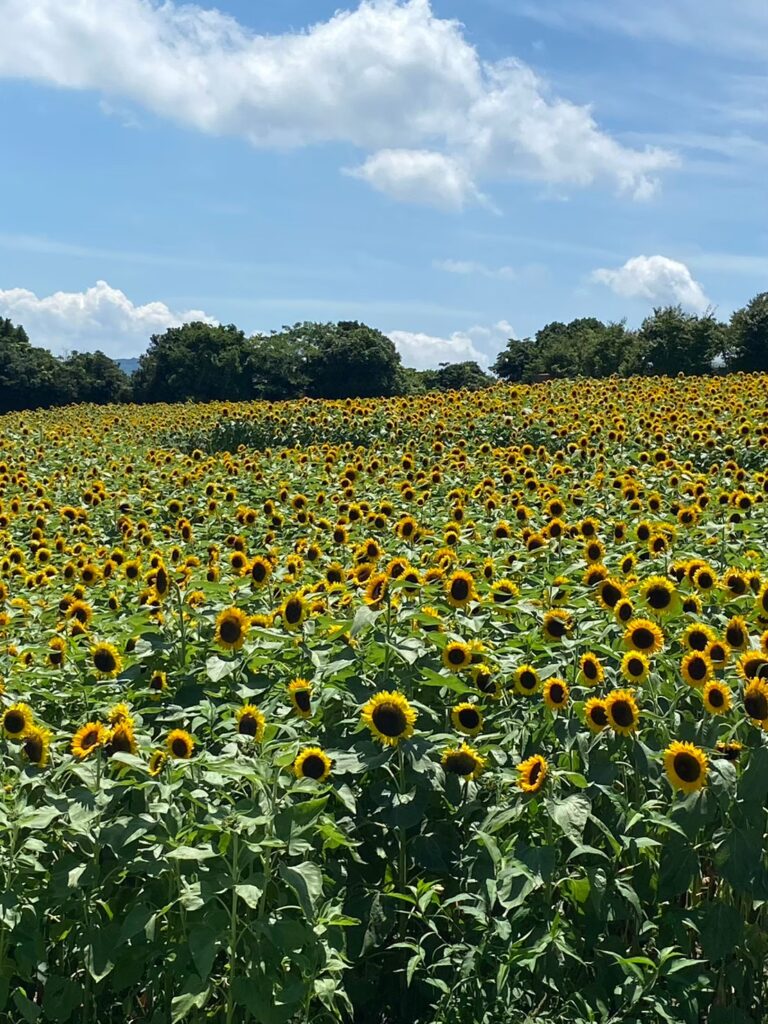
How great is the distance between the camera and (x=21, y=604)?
554cm

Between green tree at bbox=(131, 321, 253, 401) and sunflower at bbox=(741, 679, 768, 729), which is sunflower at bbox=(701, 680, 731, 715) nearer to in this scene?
sunflower at bbox=(741, 679, 768, 729)

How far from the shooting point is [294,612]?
4.10 meters

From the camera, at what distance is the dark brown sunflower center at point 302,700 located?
367 centimetres

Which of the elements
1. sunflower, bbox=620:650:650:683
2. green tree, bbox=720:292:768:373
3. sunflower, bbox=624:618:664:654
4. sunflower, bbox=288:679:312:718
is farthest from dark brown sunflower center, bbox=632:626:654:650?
green tree, bbox=720:292:768:373

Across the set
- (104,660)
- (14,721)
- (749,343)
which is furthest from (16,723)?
(749,343)

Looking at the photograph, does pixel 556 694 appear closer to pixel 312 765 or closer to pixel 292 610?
pixel 312 765

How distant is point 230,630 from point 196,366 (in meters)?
57.3

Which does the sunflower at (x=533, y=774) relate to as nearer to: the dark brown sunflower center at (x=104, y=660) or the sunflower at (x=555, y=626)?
the sunflower at (x=555, y=626)

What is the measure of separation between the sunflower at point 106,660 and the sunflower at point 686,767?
2.10 m

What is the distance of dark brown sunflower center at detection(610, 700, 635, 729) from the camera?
347 cm

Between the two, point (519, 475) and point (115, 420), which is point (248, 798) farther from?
point (115, 420)

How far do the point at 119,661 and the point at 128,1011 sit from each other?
1375 mm

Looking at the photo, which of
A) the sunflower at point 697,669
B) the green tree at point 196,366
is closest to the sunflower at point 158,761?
the sunflower at point 697,669

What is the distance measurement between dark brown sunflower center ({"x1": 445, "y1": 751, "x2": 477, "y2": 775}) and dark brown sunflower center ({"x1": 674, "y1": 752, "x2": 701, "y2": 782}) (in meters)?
0.65
